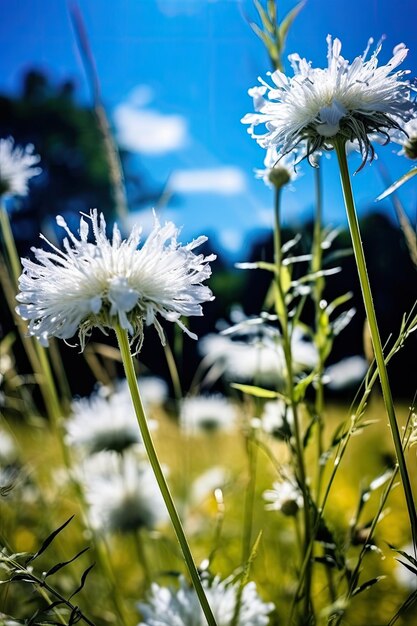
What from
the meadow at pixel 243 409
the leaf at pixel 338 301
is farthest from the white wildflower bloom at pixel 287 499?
the leaf at pixel 338 301

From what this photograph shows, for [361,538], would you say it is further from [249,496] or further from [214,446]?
[214,446]

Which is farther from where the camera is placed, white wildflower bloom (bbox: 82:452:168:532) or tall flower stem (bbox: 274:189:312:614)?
white wildflower bloom (bbox: 82:452:168:532)

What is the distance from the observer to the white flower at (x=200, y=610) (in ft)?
1.98

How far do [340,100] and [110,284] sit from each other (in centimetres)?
19

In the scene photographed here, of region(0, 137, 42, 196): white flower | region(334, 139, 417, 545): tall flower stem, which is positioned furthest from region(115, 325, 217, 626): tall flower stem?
region(0, 137, 42, 196): white flower

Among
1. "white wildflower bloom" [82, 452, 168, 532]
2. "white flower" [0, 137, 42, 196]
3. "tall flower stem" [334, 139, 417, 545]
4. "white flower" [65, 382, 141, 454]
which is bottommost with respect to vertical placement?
"white wildflower bloom" [82, 452, 168, 532]

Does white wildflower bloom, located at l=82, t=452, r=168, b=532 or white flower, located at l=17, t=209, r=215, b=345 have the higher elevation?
white flower, located at l=17, t=209, r=215, b=345

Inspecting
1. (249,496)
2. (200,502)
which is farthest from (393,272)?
(249,496)

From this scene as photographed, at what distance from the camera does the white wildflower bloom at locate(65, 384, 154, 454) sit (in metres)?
0.99

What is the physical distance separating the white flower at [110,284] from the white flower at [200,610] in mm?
277

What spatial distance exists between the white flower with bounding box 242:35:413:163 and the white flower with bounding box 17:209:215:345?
105 millimetres

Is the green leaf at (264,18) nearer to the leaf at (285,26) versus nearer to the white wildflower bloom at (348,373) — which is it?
the leaf at (285,26)

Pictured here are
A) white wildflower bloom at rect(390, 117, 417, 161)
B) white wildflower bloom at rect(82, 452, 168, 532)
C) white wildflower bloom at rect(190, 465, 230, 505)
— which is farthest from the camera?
white wildflower bloom at rect(190, 465, 230, 505)

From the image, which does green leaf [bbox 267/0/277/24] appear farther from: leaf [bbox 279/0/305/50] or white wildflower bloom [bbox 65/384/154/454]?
white wildflower bloom [bbox 65/384/154/454]
